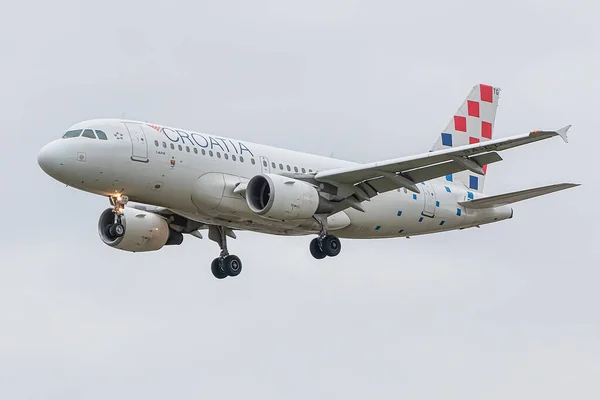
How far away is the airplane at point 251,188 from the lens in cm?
4741

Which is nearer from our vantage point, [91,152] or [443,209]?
[91,152]

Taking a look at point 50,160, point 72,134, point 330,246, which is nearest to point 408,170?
point 330,246

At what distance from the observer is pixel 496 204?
180 ft

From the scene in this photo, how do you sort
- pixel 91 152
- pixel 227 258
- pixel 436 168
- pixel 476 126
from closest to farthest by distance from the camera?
pixel 91 152
pixel 436 168
pixel 227 258
pixel 476 126

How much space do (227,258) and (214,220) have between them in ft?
12.9

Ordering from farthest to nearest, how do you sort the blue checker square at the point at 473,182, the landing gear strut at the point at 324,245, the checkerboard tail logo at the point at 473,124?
1. the checkerboard tail logo at the point at 473,124
2. the blue checker square at the point at 473,182
3. the landing gear strut at the point at 324,245

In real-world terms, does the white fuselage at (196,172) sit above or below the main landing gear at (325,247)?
above

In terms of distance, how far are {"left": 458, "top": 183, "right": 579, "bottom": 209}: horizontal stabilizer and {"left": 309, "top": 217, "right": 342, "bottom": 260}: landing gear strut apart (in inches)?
253

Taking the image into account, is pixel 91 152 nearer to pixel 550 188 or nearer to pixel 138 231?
pixel 138 231

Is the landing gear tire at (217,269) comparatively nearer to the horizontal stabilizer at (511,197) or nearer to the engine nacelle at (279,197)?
the engine nacelle at (279,197)

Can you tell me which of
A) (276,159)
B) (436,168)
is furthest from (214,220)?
(436,168)

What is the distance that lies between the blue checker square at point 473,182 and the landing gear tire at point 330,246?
8552mm


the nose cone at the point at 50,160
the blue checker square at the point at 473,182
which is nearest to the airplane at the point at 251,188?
the nose cone at the point at 50,160

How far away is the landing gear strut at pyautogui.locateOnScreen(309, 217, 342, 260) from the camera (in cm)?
5119
